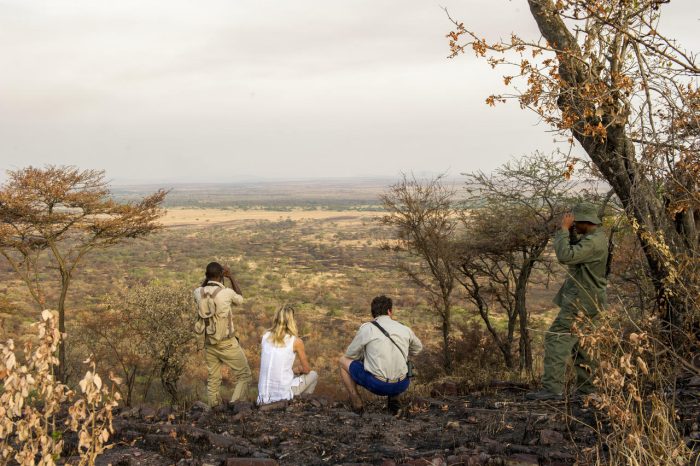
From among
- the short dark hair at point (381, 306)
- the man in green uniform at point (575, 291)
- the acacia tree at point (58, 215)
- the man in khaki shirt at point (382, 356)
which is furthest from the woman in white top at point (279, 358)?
the acacia tree at point (58, 215)

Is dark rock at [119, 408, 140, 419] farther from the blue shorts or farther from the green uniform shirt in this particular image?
the green uniform shirt

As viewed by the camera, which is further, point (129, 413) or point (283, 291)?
point (283, 291)

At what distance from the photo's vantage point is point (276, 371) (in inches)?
242

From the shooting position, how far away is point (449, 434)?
4.59m

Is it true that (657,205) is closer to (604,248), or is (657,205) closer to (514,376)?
(604,248)

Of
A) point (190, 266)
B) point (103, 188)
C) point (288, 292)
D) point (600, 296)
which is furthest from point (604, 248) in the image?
point (190, 266)

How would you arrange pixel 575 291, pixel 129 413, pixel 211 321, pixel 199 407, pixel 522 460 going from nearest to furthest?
pixel 522 460
pixel 129 413
pixel 575 291
pixel 199 407
pixel 211 321

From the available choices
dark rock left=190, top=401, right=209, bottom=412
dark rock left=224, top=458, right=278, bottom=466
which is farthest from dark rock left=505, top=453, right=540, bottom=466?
dark rock left=190, top=401, right=209, bottom=412

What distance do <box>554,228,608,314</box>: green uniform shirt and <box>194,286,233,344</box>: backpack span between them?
3681 millimetres

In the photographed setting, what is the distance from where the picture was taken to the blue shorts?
554cm

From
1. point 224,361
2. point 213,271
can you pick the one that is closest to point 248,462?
point 213,271

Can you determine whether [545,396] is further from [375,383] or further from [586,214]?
[586,214]

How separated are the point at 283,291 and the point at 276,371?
23.3 metres

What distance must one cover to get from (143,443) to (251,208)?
107 meters
